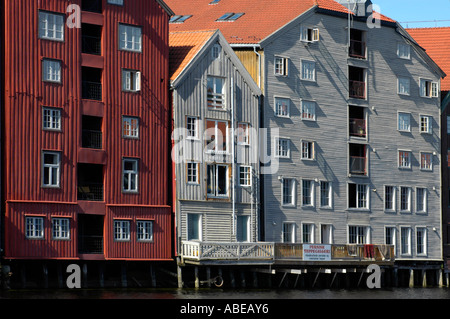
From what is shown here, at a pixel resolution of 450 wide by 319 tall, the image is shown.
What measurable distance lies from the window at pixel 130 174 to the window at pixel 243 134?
8.72 meters

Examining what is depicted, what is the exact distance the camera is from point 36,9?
8262cm

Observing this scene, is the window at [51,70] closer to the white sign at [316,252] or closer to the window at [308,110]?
the white sign at [316,252]

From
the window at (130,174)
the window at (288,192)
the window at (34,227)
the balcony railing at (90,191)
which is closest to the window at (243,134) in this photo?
the window at (288,192)

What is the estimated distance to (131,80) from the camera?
8706 cm

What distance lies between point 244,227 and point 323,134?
10.7 meters

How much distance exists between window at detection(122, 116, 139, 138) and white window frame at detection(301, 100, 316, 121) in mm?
15196

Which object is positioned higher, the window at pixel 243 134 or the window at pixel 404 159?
the window at pixel 243 134

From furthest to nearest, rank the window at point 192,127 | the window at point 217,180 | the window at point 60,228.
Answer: the window at point 217,180 < the window at point 192,127 < the window at point 60,228

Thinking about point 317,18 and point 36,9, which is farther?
point 317,18

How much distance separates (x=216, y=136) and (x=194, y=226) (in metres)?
6.22

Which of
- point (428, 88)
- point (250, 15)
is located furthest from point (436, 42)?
point (250, 15)

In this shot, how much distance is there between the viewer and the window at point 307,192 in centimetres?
9669
